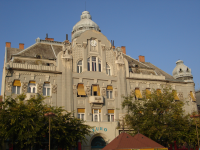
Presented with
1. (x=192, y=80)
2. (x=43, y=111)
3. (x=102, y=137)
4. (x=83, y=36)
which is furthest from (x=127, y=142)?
(x=192, y=80)

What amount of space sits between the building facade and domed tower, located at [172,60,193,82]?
120 inches

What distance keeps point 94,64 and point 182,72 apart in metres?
17.1

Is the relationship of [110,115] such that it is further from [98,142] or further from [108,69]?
[108,69]

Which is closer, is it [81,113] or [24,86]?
[24,86]

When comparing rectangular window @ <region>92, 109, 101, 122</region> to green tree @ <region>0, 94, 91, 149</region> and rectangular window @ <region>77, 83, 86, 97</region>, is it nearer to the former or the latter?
rectangular window @ <region>77, 83, 86, 97</region>

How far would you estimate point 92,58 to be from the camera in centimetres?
4194

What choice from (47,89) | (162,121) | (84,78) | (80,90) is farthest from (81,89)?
(162,121)

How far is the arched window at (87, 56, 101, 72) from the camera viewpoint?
41.3 metres

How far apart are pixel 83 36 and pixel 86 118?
1267cm

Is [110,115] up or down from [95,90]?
down

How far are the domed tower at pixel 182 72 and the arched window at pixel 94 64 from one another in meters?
15.8

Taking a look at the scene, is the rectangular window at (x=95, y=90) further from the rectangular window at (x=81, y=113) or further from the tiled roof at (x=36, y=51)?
the tiled roof at (x=36, y=51)

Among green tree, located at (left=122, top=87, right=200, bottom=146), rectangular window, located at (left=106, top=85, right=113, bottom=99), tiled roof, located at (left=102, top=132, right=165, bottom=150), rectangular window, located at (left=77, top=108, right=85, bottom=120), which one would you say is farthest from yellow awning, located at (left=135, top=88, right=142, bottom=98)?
tiled roof, located at (left=102, top=132, right=165, bottom=150)

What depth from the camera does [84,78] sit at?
40.1m
